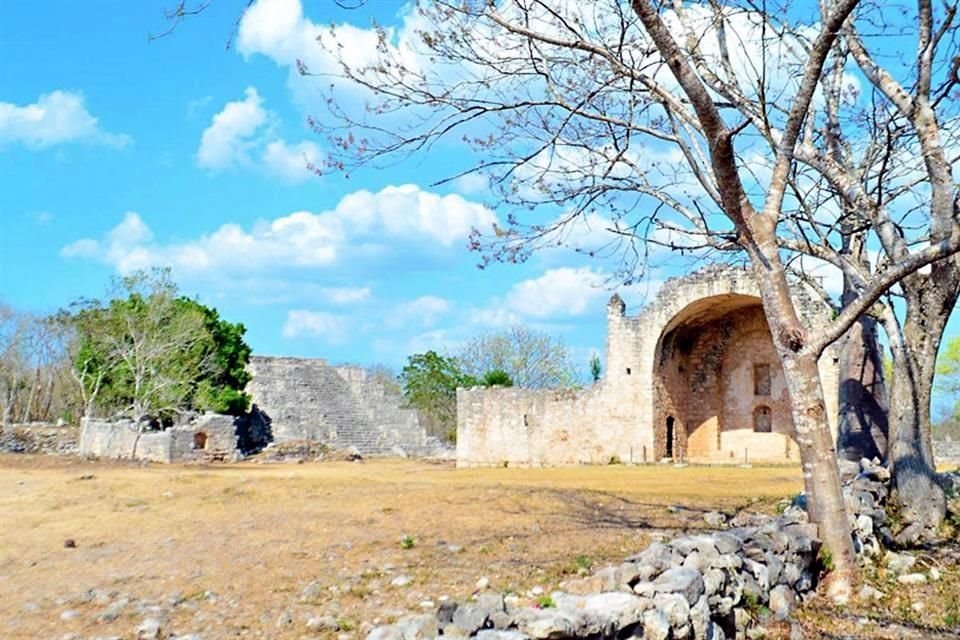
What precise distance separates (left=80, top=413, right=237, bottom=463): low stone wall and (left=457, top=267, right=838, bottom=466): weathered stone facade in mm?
7244

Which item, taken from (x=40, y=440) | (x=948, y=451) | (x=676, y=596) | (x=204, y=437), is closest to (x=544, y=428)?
(x=204, y=437)

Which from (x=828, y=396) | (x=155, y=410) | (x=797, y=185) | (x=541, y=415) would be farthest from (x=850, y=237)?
(x=155, y=410)

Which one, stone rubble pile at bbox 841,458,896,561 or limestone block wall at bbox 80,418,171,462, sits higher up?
limestone block wall at bbox 80,418,171,462

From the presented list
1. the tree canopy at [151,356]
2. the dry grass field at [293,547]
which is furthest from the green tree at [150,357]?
the dry grass field at [293,547]

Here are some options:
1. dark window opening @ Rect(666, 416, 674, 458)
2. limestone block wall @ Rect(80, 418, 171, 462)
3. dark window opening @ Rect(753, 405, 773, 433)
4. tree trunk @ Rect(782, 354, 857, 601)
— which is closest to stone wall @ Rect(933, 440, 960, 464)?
dark window opening @ Rect(753, 405, 773, 433)

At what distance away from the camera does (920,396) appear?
8133mm

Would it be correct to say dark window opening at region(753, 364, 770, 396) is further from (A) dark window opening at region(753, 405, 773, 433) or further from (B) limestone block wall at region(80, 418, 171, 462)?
(B) limestone block wall at region(80, 418, 171, 462)

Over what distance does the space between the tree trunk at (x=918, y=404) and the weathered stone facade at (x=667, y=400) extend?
1474 centimetres

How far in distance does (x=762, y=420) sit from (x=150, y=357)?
57.9 feet

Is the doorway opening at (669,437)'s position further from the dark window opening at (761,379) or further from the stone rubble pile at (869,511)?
the stone rubble pile at (869,511)

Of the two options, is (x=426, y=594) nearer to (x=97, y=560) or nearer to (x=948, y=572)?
(x=97, y=560)

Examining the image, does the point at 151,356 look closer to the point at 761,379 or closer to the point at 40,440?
the point at 40,440

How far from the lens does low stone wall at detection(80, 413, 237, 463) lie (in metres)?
24.7

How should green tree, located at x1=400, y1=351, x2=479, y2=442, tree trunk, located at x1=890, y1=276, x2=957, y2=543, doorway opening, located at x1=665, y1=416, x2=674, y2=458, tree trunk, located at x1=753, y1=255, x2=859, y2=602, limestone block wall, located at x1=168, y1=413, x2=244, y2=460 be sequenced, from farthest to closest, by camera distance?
green tree, located at x1=400, y1=351, x2=479, y2=442
doorway opening, located at x1=665, y1=416, x2=674, y2=458
limestone block wall, located at x1=168, y1=413, x2=244, y2=460
tree trunk, located at x1=890, y1=276, x2=957, y2=543
tree trunk, located at x1=753, y1=255, x2=859, y2=602
